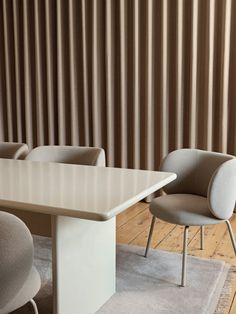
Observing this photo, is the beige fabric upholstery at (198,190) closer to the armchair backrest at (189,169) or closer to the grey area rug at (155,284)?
the armchair backrest at (189,169)

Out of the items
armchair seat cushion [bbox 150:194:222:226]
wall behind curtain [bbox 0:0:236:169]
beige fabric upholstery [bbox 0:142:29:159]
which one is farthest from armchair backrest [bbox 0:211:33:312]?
wall behind curtain [bbox 0:0:236:169]

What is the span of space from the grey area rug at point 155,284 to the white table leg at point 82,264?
0.11 meters

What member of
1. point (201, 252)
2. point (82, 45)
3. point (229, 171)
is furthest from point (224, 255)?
point (82, 45)

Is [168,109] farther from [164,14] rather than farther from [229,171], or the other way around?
[229,171]

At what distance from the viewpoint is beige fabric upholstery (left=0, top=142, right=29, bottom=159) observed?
9.71 feet

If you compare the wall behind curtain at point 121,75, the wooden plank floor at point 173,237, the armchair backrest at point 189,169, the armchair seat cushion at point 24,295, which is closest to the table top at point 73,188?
the armchair seat cushion at point 24,295

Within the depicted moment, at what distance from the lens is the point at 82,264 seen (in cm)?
203

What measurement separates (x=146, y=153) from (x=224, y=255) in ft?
4.82

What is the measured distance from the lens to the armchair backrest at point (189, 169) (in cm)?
270

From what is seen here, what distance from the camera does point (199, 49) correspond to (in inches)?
149

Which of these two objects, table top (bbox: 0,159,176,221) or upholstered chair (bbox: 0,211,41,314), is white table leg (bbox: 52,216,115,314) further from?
upholstered chair (bbox: 0,211,41,314)

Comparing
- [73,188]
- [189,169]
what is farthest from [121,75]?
[73,188]

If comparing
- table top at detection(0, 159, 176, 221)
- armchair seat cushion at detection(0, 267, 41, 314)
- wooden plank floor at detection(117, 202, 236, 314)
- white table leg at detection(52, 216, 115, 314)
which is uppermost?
table top at detection(0, 159, 176, 221)

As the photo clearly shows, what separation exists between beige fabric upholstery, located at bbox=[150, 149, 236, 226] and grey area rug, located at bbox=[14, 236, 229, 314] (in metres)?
0.36
